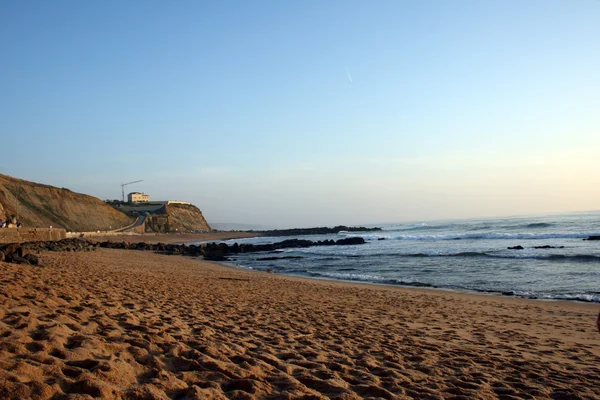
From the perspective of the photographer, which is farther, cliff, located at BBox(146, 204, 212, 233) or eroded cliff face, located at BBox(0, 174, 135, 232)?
cliff, located at BBox(146, 204, 212, 233)

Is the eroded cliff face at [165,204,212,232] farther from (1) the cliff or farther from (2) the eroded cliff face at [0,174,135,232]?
(2) the eroded cliff face at [0,174,135,232]

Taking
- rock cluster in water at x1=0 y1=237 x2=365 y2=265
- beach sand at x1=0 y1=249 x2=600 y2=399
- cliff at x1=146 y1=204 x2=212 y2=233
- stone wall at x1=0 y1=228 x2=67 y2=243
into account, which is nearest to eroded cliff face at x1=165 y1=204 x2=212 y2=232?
cliff at x1=146 y1=204 x2=212 y2=233

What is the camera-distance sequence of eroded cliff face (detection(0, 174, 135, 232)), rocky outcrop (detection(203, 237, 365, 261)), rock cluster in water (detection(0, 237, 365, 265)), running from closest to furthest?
rock cluster in water (detection(0, 237, 365, 265)), rocky outcrop (detection(203, 237, 365, 261)), eroded cliff face (detection(0, 174, 135, 232))

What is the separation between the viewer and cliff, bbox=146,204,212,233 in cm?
8331

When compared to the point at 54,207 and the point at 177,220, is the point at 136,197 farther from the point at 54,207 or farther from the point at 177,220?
the point at 54,207

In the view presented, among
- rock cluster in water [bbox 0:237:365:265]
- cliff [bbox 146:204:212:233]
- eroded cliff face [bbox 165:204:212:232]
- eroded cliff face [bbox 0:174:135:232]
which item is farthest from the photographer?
eroded cliff face [bbox 165:204:212:232]

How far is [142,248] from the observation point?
36281 millimetres

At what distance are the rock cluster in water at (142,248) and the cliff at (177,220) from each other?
141 ft

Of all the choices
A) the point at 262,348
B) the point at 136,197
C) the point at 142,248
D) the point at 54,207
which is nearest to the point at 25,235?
the point at 142,248

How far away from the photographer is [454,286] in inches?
600

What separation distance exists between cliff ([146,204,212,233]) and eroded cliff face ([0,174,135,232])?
13557 mm

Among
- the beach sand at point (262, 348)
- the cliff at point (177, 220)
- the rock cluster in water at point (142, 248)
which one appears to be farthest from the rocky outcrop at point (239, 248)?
the cliff at point (177, 220)

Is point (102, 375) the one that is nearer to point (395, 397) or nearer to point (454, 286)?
point (395, 397)

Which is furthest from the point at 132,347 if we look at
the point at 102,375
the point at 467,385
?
the point at 467,385
